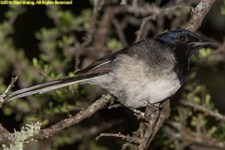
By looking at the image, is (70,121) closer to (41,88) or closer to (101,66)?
(41,88)

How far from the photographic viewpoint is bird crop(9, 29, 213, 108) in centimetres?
338

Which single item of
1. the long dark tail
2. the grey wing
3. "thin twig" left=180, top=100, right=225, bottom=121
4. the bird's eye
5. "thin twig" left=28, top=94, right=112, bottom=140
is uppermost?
the bird's eye

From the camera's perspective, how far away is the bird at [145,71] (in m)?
3.38

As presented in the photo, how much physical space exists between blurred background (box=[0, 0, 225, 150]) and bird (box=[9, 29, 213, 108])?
1.34ft

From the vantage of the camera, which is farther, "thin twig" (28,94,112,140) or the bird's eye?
the bird's eye

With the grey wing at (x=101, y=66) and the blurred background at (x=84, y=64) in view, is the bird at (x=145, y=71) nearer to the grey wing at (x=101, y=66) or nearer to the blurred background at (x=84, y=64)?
the grey wing at (x=101, y=66)

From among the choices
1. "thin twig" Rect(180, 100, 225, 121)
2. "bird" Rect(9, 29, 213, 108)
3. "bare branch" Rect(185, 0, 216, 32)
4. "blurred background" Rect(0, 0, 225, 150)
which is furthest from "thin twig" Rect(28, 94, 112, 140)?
"bare branch" Rect(185, 0, 216, 32)

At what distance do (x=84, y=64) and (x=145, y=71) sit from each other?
79.7 inches

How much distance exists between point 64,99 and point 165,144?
1.46 m

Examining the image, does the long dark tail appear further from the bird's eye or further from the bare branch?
the bare branch

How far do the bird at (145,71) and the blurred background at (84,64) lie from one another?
41 cm

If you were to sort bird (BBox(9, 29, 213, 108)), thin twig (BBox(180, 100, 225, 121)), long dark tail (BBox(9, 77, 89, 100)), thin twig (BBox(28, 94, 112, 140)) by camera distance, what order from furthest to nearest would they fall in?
thin twig (BBox(180, 100, 225, 121))
bird (BBox(9, 29, 213, 108))
long dark tail (BBox(9, 77, 89, 100))
thin twig (BBox(28, 94, 112, 140))

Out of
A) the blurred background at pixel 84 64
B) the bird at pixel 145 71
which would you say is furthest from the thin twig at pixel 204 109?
the bird at pixel 145 71

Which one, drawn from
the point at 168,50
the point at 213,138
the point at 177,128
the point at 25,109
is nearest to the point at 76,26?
the point at 25,109
